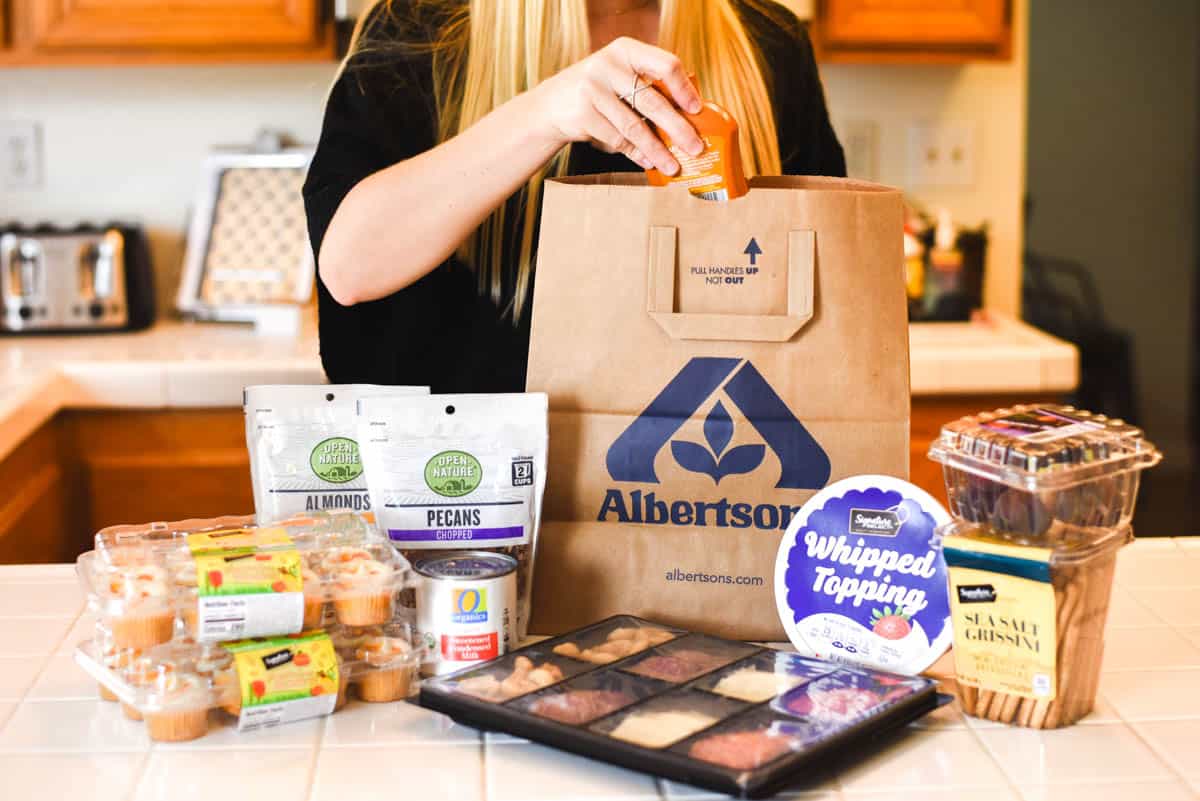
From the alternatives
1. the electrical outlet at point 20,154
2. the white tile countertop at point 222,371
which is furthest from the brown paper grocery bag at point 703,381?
the electrical outlet at point 20,154

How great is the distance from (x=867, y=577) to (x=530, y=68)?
0.64m

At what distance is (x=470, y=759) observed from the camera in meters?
0.83

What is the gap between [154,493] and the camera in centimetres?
Answer: 231

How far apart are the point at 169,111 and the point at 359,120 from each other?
64.9 inches

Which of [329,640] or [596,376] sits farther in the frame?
[596,376]

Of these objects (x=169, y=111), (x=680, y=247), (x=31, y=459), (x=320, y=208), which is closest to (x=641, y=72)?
(x=680, y=247)

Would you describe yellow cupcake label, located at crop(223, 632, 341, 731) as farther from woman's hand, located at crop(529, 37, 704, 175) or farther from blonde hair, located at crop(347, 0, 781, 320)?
blonde hair, located at crop(347, 0, 781, 320)

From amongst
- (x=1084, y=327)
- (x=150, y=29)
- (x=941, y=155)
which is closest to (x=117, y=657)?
(x=150, y=29)

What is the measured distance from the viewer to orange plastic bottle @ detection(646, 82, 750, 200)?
99 cm

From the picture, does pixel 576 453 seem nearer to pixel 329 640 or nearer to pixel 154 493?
pixel 329 640

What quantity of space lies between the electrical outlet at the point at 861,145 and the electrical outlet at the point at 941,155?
0.08 metres

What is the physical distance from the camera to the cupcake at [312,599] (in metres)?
0.88

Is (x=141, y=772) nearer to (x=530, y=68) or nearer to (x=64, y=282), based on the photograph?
(x=530, y=68)

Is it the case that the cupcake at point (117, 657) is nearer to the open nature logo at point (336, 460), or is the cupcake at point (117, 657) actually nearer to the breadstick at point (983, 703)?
the open nature logo at point (336, 460)
